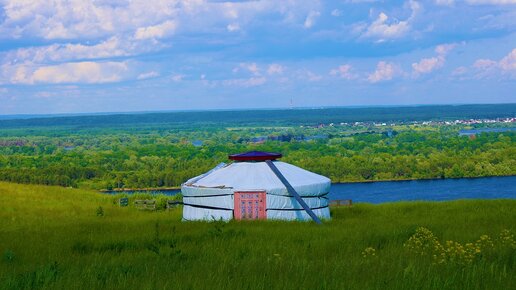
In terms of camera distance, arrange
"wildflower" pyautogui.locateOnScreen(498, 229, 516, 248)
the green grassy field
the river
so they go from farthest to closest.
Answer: the river, "wildflower" pyautogui.locateOnScreen(498, 229, 516, 248), the green grassy field

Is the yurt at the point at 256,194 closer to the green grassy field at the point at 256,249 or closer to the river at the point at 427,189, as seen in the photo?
the green grassy field at the point at 256,249

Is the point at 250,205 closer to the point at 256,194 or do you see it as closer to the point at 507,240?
the point at 256,194

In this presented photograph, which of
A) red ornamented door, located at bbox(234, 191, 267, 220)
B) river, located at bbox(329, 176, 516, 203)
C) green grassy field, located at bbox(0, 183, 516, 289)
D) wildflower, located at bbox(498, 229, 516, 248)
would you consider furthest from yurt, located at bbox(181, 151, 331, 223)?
river, located at bbox(329, 176, 516, 203)

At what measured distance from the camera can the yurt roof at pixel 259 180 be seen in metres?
19.8

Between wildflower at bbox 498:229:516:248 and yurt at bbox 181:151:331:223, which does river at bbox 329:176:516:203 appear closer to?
yurt at bbox 181:151:331:223

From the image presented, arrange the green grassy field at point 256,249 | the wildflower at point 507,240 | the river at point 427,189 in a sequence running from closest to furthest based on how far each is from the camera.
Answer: the green grassy field at point 256,249
the wildflower at point 507,240
the river at point 427,189

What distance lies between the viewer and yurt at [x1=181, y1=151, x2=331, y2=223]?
64.6 ft

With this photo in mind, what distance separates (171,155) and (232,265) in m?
85.6

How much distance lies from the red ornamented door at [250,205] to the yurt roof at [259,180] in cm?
19

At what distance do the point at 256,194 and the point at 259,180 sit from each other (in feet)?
1.69

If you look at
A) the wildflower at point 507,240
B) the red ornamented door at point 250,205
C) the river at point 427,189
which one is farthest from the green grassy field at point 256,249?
the river at point 427,189

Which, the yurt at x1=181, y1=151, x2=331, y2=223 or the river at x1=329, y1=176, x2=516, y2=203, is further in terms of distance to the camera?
the river at x1=329, y1=176, x2=516, y2=203

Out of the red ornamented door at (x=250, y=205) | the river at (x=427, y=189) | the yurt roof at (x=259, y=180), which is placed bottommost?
the river at (x=427, y=189)

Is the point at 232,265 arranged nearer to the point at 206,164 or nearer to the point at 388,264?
the point at 388,264
